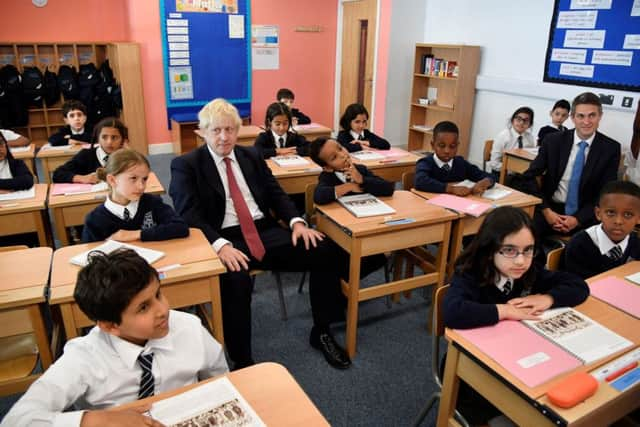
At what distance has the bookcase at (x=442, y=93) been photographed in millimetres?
6008

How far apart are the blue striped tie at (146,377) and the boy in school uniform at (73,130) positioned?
11.1 feet

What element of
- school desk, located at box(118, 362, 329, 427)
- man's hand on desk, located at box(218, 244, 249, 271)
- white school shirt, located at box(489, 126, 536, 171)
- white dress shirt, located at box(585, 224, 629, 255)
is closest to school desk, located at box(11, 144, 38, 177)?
man's hand on desk, located at box(218, 244, 249, 271)

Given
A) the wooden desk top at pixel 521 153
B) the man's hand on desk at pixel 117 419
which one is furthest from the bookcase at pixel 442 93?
the man's hand on desk at pixel 117 419

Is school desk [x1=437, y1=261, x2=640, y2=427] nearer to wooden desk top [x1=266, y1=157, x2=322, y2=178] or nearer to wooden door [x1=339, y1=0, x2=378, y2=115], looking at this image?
wooden desk top [x1=266, y1=157, x2=322, y2=178]

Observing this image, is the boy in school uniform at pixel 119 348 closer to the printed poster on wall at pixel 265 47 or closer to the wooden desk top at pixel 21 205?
the wooden desk top at pixel 21 205

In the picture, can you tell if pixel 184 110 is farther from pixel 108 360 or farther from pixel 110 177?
pixel 108 360

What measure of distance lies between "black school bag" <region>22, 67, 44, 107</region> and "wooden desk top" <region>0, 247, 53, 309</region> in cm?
550

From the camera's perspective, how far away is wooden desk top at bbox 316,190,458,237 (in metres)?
2.28

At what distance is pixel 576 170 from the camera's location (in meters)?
3.21

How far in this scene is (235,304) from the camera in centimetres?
222

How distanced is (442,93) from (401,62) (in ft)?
2.52

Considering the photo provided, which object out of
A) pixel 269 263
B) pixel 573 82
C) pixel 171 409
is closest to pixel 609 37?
pixel 573 82

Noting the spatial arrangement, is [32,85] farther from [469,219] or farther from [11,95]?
[469,219]

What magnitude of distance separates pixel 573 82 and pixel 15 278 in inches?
204
